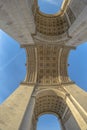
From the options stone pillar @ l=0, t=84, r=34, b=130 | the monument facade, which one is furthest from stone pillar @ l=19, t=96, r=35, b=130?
stone pillar @ l=0, t=84, r=34, b=130

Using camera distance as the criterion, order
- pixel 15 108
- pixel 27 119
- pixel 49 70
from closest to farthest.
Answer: pixel 27 119 → pixel 15 108 → pixel 49 70

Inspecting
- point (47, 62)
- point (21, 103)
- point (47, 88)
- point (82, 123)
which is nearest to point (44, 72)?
point (47, 62)

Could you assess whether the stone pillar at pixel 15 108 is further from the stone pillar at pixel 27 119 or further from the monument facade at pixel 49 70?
the stone pillar at pixel 27 119

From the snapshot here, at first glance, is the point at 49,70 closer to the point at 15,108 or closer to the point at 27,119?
the point at 15,108

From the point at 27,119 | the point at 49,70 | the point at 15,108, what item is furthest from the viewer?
the point at 49,70

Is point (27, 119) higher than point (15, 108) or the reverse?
the reverse

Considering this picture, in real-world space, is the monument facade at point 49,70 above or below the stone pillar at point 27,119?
above

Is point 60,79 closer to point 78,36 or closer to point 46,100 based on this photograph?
point 46,100

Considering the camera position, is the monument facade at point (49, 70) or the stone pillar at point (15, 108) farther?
the monument facade at point (49, 70)

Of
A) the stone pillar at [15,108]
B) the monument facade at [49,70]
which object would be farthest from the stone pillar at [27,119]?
the stone pillar at [15,108]

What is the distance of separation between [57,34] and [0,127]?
18651mm

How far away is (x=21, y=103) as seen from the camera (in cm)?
2094

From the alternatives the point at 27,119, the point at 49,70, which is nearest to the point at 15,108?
the point at 27,119

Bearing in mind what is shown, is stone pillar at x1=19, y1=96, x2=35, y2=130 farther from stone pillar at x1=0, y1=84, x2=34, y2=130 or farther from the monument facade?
stone pillar at x1=0, y1=84, x2=34, y2=130
